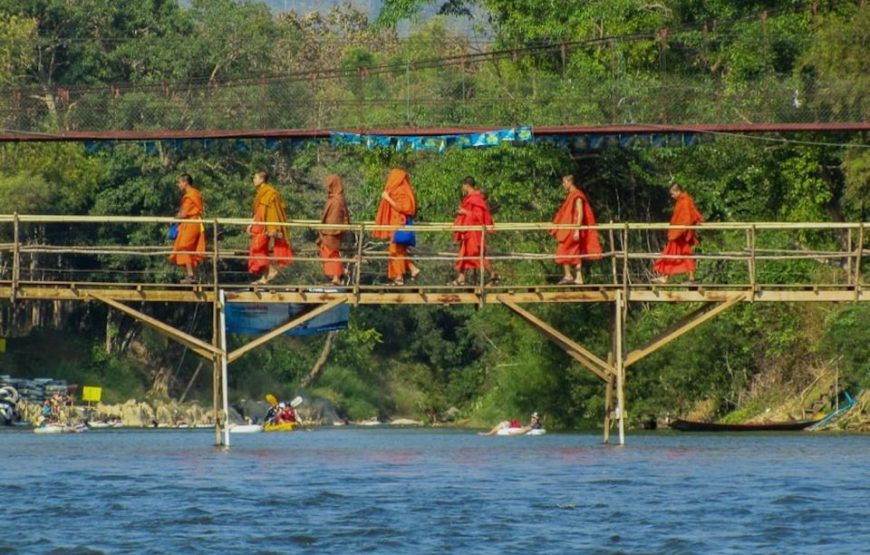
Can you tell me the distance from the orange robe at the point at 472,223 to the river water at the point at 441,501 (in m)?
2.57

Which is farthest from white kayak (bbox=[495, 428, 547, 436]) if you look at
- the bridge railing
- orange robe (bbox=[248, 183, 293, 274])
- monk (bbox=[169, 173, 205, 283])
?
monk (bbox=[169, 173, 205, 283])

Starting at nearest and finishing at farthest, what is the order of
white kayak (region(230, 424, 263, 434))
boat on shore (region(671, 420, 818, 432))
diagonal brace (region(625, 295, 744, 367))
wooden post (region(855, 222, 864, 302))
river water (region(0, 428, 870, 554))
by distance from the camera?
river water (region(0, 428, 870, 554))
wooden post (region(855, 222, 864, 302))
diagonal brace (region(625, 295, 744, 367))
boat on shore (region(671, 420, 818, 432))
white kayak (region(230, 424, 263, 434))

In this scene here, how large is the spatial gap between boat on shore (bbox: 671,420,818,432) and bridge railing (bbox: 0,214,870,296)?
2538 millimetres

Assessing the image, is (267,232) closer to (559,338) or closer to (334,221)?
(334,221)

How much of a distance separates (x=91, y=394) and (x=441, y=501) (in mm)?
37557

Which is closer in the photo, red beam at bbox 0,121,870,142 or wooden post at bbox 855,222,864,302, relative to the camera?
wooden post at bbox 855,222,864,302

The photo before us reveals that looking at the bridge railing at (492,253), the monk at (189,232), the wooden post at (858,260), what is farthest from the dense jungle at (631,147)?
the wooden post at (858,260)

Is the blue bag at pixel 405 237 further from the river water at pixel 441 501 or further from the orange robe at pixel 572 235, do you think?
the river water at pixel 441 501

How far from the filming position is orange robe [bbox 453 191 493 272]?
30375mm

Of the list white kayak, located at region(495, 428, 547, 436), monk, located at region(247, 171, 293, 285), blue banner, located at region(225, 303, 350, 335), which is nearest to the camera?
monk, located at region(247, 171, 293, 285)

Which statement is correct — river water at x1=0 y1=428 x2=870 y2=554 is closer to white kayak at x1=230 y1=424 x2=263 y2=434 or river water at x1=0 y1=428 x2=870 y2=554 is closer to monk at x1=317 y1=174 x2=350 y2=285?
monk at x1=317 y1=174 x2=350 y2=285

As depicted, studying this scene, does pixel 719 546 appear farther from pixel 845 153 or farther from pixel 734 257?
pixel 845 153

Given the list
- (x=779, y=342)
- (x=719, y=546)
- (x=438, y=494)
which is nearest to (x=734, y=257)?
(x=438, y=494)

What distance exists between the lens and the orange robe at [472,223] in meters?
30.4
